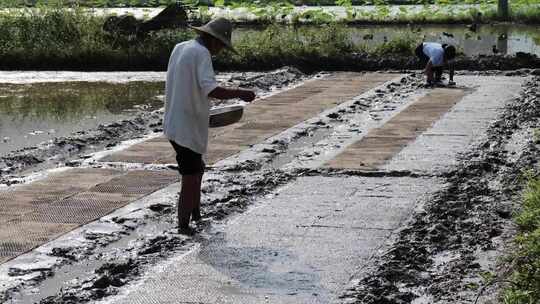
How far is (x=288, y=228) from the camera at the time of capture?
24.2 ft

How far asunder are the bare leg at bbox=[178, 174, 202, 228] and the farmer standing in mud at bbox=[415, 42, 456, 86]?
8.33 m

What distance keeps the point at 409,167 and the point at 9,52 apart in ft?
41.2

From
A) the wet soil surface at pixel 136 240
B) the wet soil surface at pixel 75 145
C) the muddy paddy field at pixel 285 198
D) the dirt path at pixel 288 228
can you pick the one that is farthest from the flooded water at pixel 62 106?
the wet soil surface at pixel 136 240

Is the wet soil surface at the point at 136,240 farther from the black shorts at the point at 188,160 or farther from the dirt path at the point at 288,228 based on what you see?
the black shorts at the point at 188,160

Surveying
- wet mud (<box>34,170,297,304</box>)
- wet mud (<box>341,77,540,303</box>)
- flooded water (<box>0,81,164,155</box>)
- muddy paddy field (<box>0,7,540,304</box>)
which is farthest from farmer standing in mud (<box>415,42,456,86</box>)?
wet mud (<box>34,170,297,304</box>)

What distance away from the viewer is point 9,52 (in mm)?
20219

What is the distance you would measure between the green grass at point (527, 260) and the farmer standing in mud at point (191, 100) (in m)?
2.02

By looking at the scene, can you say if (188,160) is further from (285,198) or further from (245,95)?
(285,198)

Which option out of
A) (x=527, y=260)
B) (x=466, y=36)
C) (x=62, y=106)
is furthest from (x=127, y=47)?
(x=527, y=260)

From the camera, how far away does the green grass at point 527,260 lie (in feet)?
16.4

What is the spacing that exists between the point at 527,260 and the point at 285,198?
9.69 ft

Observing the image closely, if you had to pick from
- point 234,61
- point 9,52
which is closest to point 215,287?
point 234,61

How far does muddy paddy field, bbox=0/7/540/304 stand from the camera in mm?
6145

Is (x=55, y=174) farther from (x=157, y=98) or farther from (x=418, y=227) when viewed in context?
(x=157, y=98)
